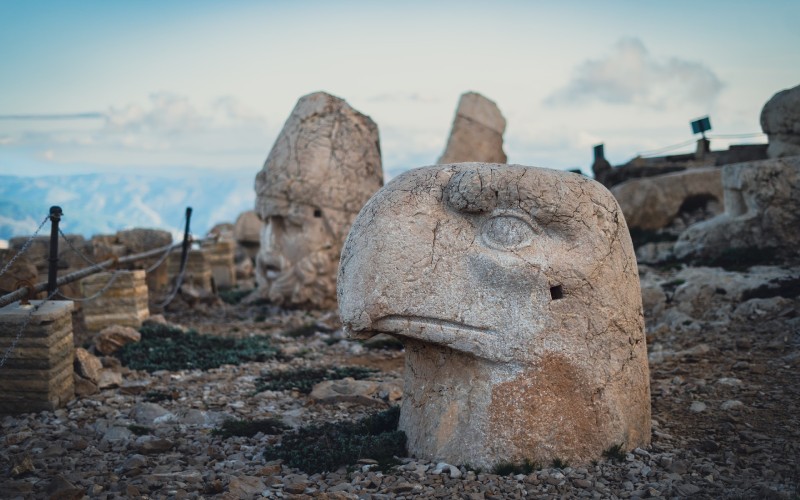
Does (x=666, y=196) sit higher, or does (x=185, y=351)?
(x=666, y=196)

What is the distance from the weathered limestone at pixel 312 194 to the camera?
11.3 meters

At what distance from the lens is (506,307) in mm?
4152

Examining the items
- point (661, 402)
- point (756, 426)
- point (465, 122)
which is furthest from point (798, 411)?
point (465, 122)

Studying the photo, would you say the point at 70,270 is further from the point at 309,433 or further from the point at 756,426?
the point at 756,426

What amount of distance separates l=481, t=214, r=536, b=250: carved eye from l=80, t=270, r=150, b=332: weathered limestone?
607 centimetres

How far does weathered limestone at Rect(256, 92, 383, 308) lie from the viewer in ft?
37.2

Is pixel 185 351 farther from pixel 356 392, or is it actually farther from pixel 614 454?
pixel 614 454

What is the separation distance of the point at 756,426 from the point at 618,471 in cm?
120

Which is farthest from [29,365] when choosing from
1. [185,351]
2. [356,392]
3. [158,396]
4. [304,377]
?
[356,392]

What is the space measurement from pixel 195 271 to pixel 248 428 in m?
7.68

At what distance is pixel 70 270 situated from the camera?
35.4 ft

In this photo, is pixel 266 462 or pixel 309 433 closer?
pixel 266 462

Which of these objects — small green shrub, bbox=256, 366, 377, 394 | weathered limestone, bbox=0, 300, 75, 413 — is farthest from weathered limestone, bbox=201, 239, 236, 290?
weathered limestone, bbox=0, 300, 75, 413

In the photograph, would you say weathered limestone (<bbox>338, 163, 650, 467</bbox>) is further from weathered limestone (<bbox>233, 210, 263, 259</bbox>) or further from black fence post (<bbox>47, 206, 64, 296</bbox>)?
weathered limestone (<bbox>233, 210, 263, 259</bbox>)
